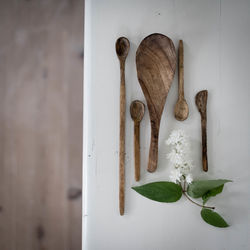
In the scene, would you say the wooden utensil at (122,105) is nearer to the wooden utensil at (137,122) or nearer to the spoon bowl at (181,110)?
the wooden utensil at (137,122)

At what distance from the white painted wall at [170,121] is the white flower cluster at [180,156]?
49mm

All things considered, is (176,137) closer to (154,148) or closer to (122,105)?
(154,148)

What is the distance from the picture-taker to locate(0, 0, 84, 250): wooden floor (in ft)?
2.44

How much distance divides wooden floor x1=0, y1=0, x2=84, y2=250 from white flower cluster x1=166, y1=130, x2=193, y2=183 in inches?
14.3

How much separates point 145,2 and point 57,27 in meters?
0.38

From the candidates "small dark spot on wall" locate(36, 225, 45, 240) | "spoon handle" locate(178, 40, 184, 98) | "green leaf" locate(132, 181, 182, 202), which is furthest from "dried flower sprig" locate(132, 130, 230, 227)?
"small dark spot on wall" locate(36, 225, 45, 240)

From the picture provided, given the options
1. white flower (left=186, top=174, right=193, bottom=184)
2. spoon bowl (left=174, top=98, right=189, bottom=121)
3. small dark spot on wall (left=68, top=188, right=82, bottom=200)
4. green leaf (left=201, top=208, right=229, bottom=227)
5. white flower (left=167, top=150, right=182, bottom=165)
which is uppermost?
spoon bowl (left=174, top=98, right=189, bottom=121)

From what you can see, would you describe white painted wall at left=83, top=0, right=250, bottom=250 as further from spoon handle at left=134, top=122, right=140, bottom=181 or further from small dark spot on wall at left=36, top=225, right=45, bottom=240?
small dark spot on wall at left=36, top=225, right=45, bottom=240

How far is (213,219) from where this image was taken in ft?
2.05

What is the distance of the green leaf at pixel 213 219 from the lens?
62cm

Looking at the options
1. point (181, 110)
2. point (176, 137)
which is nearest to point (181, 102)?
point (181, 110)

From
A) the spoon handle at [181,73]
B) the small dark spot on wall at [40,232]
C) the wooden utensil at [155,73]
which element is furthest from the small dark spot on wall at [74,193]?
the spoon handle at [181,73]

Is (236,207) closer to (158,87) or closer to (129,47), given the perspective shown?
(158,87)

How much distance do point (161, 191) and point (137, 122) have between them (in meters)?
0.25
